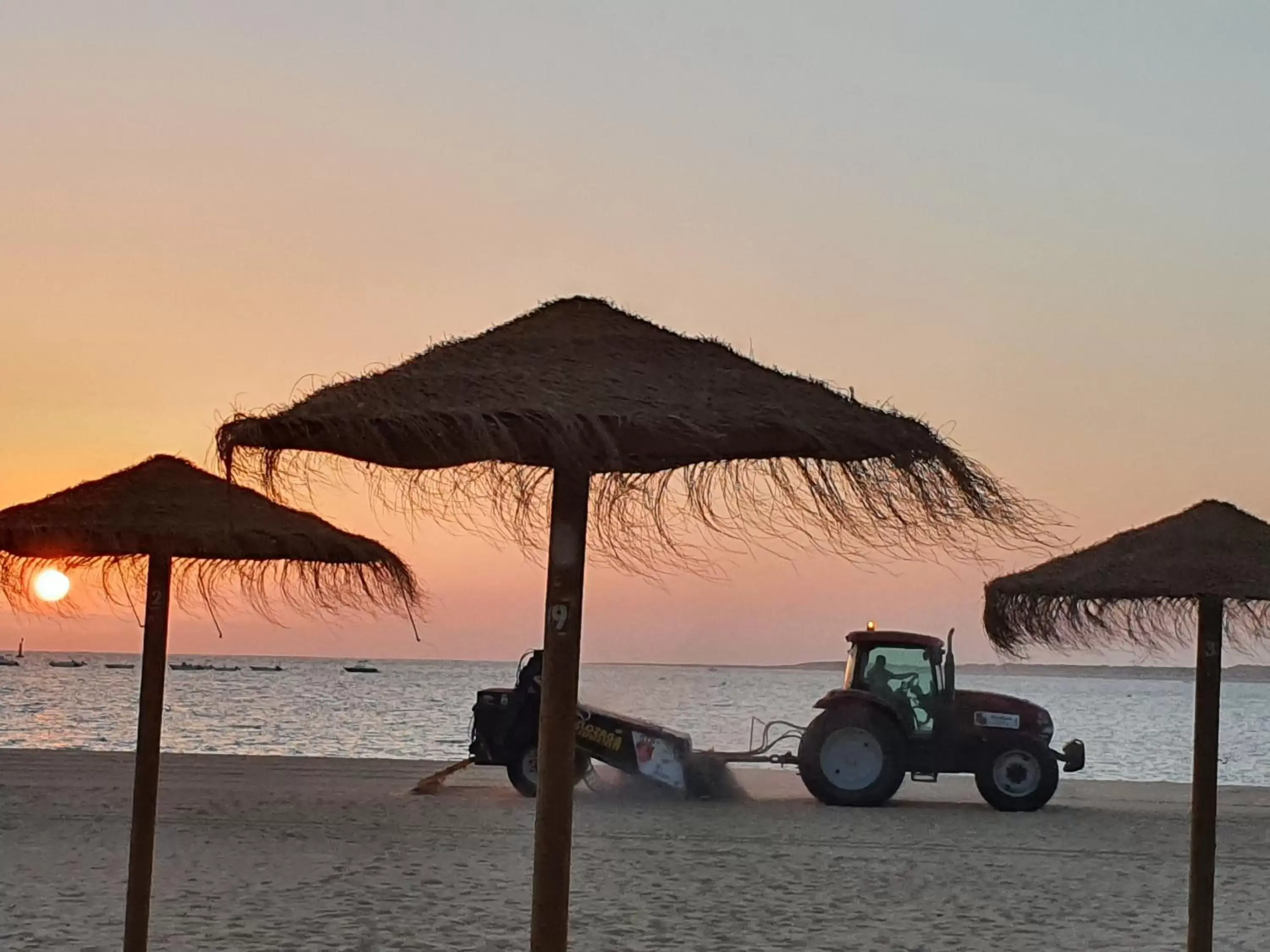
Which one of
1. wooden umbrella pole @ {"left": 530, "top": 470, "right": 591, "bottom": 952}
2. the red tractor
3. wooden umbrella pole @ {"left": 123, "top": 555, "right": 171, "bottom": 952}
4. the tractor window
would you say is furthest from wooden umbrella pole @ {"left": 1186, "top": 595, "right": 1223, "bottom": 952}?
the tractor window

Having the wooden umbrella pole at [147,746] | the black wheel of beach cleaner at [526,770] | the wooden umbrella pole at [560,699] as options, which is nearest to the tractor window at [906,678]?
the black wheel of beach cleaner at [526,770]

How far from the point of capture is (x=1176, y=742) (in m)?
45.9

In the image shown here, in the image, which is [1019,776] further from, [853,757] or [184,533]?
[184,533]

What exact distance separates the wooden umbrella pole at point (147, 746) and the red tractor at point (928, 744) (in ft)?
33.2

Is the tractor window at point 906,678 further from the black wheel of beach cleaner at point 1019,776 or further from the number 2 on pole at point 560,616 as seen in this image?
the number 2 on pole at point 560,616

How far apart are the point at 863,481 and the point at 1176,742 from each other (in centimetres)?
4457

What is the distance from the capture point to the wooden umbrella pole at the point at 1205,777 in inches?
250

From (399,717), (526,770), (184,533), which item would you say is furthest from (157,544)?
(399,717)

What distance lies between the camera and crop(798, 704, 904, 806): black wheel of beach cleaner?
51.3 feet

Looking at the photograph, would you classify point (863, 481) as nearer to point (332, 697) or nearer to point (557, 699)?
point (557, 699)

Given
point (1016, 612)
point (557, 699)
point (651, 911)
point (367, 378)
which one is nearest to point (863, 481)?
point (557, 699)

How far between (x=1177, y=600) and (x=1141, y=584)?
243mm

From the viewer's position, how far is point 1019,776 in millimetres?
15617

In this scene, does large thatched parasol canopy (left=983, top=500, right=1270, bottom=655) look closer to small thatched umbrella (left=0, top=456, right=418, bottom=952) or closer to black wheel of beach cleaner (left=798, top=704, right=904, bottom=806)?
small thatched umbrella (left=0, top=456, right=418, bottom=952)
